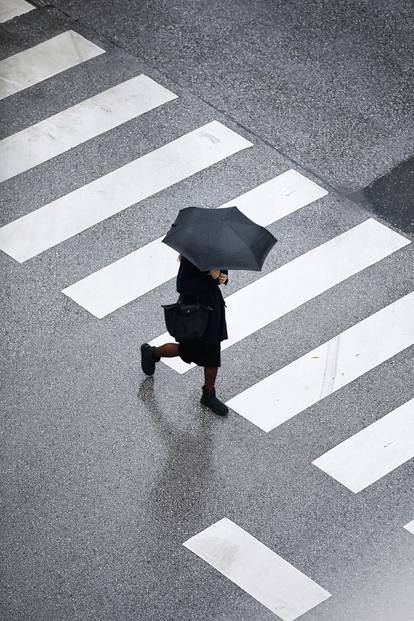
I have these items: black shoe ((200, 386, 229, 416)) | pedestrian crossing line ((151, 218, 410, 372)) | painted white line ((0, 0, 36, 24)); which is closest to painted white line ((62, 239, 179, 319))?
pedestrian crossing line ((151, 218, 410, 372))

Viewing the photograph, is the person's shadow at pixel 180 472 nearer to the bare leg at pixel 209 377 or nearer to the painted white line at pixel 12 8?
the bare leg at pixel 209 377

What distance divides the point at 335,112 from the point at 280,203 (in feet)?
5.45

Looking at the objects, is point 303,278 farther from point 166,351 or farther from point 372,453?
Result: point 372,453

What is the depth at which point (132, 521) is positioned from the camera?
10094 millimetres

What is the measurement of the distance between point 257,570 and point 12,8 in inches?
342

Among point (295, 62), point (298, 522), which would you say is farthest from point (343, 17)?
point (298, 522)

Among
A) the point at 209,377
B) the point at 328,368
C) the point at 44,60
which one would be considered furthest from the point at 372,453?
the point at 44,60

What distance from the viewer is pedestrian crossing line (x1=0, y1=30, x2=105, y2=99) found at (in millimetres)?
14545

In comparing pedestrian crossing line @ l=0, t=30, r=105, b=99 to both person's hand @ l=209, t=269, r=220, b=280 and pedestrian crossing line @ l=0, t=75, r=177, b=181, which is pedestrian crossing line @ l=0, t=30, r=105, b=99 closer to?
pedestrian crossing line @ l=0, t=75, r=177, b=181

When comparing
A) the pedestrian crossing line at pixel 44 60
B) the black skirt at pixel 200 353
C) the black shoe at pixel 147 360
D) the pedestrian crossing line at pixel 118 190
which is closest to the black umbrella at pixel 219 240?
the black skirt at pixel 200 353

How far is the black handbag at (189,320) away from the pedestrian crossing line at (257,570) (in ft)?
5.00

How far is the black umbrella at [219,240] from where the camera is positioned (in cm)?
959

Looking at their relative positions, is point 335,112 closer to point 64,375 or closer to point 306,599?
point 64,375

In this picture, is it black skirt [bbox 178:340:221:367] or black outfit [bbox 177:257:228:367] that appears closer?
black outfit [bbox 177:257:228:367]
